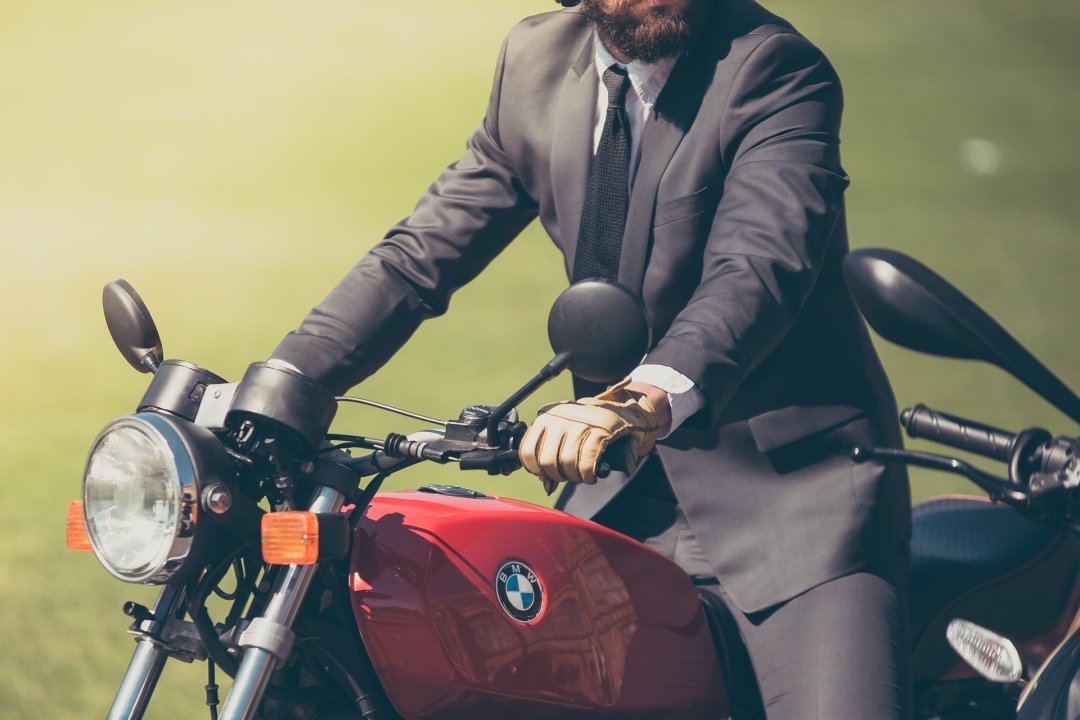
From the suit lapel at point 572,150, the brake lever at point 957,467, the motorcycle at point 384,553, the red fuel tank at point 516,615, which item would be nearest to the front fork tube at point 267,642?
the motorcycle at point 384,553

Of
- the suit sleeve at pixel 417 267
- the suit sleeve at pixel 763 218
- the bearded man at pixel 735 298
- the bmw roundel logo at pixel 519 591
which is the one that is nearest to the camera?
the bmw roundel logo at pixel 519 591

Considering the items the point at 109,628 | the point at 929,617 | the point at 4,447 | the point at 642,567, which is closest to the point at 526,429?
the point at 642,567

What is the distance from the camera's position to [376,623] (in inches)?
78.4

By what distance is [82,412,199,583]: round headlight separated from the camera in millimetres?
1862

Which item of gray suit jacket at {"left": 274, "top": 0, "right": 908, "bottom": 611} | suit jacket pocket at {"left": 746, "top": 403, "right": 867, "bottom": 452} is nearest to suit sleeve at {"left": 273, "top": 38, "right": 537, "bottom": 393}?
gray suit jacket at {"left": 274, "top": 0, "right": 908, "bottom": 611}

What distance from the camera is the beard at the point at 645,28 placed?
2520 millimetres

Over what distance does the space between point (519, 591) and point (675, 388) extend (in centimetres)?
36

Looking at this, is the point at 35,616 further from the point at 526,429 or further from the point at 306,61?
the point at 306,61

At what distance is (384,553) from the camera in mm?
2045

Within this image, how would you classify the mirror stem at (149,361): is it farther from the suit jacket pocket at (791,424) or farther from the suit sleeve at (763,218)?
the suit jacket pocket at (791,424)

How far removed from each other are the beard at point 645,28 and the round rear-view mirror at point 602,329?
80 centimetres

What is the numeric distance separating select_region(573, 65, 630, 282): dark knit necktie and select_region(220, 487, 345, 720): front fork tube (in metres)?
0.90

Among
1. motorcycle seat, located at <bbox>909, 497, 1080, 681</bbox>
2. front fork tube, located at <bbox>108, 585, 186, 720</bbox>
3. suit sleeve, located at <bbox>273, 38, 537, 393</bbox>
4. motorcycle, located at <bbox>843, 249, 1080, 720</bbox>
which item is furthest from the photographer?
motorcycle seat, located at <bbox>909, 497, 1080, 681</bbox>

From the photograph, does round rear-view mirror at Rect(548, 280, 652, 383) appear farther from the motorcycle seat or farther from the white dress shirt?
the motorcycle seat
